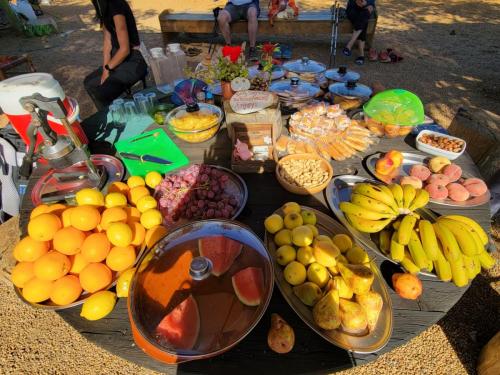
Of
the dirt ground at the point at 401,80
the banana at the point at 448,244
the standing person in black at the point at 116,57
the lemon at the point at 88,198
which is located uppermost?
the standing person in black at the point at 116,57

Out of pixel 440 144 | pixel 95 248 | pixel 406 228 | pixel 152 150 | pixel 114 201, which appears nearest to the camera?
pixel 95 248

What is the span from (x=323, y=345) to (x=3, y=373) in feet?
9.68

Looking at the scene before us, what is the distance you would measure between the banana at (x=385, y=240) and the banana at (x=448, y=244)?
0.28 m

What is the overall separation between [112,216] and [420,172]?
92.7 inches

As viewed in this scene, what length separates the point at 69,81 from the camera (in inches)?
283

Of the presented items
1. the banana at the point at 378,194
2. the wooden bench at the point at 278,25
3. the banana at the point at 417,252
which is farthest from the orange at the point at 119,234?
the wooden bench at the point at 278,25

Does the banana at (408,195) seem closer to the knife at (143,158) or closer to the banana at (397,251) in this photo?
the banana at (397,251)

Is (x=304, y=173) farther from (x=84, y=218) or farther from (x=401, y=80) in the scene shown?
(x=401, y=80)

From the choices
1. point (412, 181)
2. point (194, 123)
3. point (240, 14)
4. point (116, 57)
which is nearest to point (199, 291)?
point (194, 123)

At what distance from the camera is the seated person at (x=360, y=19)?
730 centimetres

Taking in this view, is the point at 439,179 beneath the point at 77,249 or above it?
beneath

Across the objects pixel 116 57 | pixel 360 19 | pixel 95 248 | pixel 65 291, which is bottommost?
pixel 65 291

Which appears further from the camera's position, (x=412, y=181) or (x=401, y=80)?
(x=401, y=80)

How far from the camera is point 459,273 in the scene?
58.4 inches
